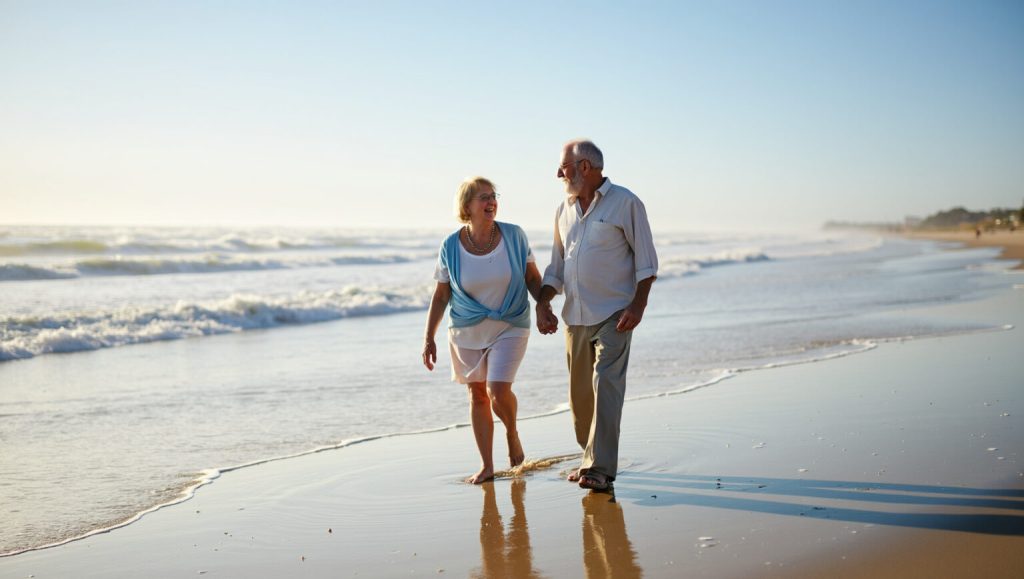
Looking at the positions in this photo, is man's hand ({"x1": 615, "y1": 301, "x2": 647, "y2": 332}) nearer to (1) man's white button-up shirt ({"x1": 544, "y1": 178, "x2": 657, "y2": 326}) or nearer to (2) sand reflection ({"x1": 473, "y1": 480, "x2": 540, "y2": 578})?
(1) man's white button-up shirt ({"x1": 544, "y1": 178, "x2": 657, "y2": 326})

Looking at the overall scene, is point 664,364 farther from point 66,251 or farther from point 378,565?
point 66,251

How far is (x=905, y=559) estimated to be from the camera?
388 centimetres

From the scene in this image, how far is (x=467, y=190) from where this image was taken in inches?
227

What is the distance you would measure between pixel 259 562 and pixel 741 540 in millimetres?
2209

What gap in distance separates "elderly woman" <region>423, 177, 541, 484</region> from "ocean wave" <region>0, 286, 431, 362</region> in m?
9.32

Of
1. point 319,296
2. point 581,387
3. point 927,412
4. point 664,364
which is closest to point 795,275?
point 319,296

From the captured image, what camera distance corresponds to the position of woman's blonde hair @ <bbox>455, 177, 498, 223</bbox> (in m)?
5.77

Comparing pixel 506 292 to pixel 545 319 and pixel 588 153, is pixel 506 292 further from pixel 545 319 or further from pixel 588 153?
pixel 588 153

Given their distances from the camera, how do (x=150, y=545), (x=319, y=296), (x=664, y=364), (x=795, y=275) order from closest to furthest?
1. (x=150, y=545)
2. (x=664, y=364)
3. (x=319, y=296)
4. (x=795, y=275)

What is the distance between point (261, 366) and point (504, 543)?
302 inches

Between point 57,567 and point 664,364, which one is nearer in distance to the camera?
point 57,567

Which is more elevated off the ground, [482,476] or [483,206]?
[483,206]

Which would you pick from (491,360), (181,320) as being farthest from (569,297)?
(181,320)

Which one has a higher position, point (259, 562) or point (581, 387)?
point (581, 387)
